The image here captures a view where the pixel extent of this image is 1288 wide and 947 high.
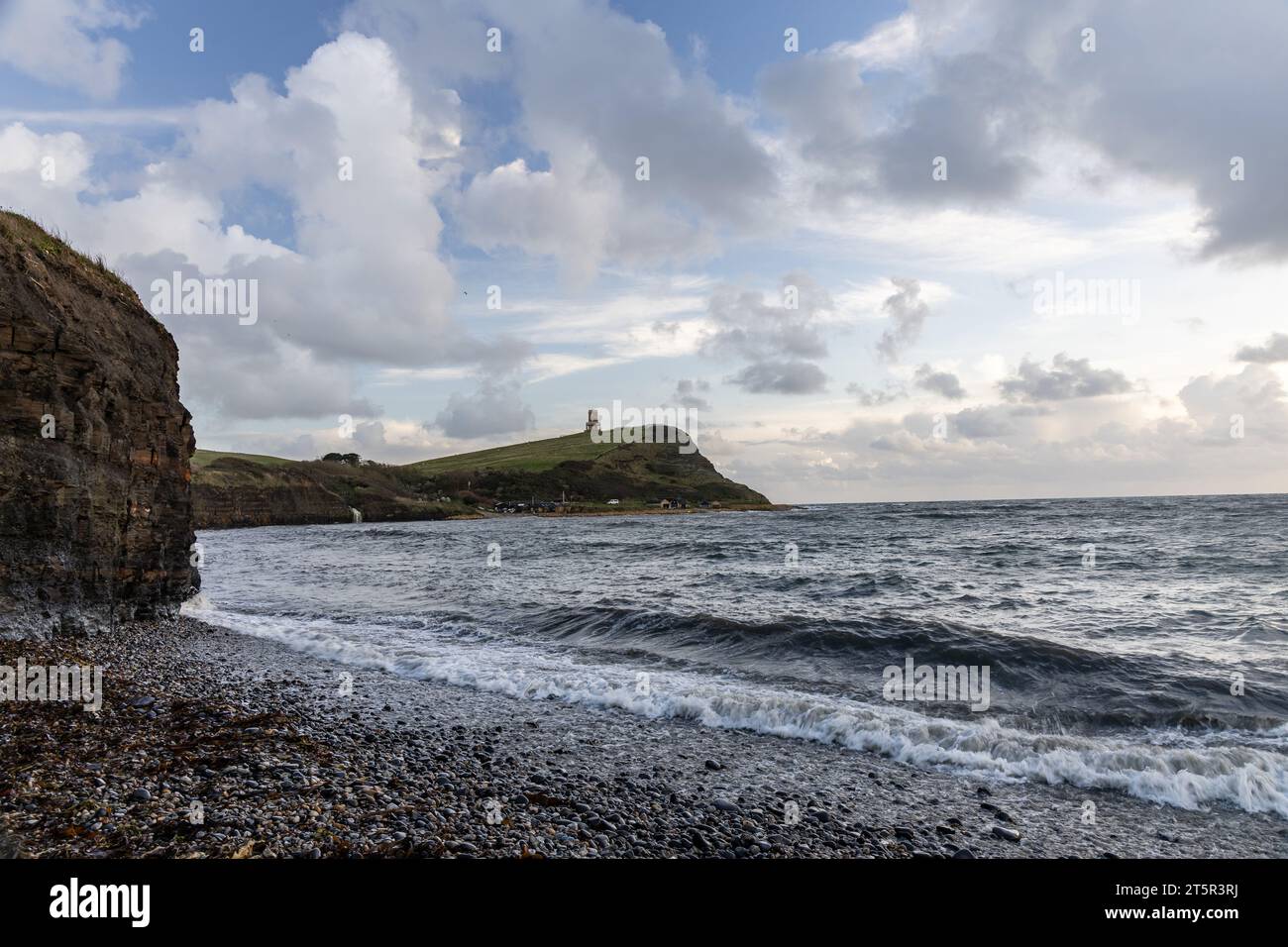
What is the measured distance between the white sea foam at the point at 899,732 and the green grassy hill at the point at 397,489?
10428 centimetres

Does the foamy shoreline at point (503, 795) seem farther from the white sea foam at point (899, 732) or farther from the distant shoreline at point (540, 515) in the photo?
the distant shoreline at point (540, 515)

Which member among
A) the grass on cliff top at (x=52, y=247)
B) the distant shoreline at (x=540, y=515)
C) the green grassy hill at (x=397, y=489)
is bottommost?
the distant shoreline at (x=540, y=515)

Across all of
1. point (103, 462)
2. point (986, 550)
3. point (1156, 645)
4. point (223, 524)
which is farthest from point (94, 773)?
point (223, 524)

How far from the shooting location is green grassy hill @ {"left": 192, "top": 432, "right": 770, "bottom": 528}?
110 metres

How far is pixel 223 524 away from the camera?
10538 cm

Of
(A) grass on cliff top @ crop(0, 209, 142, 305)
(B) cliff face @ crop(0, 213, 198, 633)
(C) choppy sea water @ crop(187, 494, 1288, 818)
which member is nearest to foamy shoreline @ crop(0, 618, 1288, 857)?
(C) choppy sea water @ crop(187, 494, 1288, 818)

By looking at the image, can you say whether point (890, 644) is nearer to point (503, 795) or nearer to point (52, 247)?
point (503, 795)

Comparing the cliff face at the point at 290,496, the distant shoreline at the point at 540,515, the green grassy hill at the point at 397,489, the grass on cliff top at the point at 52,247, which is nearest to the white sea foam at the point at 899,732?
the grass on cliff top at the point at 52,247

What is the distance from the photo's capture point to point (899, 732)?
11242 mm

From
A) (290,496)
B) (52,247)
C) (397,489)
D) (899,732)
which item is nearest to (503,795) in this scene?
(899,732)

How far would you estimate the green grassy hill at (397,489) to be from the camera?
109562 mm

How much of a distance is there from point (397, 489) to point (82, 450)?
14351 centimetres
